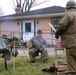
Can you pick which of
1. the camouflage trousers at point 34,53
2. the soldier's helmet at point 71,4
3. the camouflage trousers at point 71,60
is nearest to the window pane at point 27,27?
the camouflage trousers at point 34,53

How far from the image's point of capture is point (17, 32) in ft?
63.5

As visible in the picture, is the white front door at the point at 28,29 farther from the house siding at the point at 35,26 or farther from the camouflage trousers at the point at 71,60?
the camouflage trousers at the point at 71,60

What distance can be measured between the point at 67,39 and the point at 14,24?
15583 mm

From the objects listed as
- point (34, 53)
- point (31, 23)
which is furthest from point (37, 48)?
point (31, 23)

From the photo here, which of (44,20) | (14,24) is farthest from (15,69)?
(14,24)

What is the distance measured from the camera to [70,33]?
17.3 ft

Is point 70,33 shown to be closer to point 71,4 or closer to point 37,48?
point 71,4

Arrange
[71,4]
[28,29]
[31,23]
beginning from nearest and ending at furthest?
1. [71,4]
2. [31,23]
3. [28,29]

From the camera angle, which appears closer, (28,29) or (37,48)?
(37,48)

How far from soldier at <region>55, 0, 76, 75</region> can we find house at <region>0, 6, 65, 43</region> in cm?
1193

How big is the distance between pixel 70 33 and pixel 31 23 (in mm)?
14233

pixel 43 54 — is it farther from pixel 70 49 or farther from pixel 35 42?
pixel 70 49

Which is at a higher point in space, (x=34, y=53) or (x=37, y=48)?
(x=37, y=48)

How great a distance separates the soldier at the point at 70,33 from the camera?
16.9 ft
